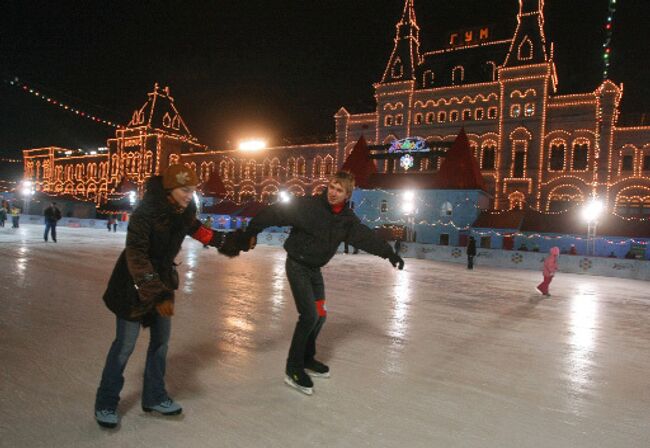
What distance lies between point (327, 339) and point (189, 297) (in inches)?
123

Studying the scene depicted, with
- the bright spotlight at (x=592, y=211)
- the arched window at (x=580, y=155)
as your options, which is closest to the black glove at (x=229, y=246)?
the bright spotlight at (x=592, y=211)

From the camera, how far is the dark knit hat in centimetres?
266

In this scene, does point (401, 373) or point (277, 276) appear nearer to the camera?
point (401, 373)

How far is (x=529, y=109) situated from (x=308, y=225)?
34481 millimetres

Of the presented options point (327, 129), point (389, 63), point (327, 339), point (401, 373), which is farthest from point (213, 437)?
point (327, 129)

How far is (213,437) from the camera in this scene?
8.21ft

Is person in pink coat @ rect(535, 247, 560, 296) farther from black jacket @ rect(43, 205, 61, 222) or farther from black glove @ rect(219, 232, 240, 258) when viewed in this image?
black jacket @ rect(43, 205, 61, 222)

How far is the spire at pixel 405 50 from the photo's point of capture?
39.2m

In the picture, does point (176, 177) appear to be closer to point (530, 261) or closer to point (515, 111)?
point (530, 261)

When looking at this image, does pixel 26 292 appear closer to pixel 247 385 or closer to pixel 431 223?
pixel 247 385

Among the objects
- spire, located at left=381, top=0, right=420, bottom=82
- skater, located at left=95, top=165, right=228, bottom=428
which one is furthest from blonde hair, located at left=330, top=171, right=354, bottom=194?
spire, located at left=381, top=0, right=420, bottom=82

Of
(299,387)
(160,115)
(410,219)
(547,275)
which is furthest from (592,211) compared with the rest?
(160,115)

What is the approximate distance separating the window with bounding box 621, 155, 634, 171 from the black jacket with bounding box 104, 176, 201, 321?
3419 centimetres

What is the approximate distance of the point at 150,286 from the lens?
2543 millimetres
